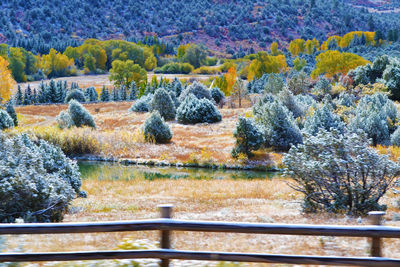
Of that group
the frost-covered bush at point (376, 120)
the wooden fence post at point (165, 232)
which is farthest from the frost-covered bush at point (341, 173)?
the frost-covered bush at point (376, 120)

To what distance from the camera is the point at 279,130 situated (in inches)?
1241

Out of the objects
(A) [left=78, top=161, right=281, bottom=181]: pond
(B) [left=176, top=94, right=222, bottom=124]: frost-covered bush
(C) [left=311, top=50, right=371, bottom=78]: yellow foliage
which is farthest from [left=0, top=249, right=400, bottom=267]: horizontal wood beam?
(C) [left=311, top=50, right=371, bottom=78]: yellow foliage

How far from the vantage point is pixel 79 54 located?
140625 mm

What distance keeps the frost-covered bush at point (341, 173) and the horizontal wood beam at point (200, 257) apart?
700 centimetres

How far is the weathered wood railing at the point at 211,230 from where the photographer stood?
15.3 ft

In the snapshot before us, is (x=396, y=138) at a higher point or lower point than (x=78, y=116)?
lower

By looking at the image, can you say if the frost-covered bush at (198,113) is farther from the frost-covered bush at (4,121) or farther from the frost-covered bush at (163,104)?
the frost-covered bush at (4,121)

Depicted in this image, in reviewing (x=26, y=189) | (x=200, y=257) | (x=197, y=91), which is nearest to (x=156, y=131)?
(x=197, y=91)

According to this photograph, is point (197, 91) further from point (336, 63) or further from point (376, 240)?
point (376, 240)

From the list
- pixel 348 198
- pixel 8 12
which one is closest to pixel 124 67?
pixel 348 198

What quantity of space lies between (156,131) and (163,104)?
11.1 meters

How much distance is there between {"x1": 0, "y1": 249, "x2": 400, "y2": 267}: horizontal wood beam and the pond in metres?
19.5

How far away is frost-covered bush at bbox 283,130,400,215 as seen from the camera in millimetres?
11570

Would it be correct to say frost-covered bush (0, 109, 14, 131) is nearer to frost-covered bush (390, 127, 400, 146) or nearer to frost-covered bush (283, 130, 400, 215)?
frost-covered bush (390, 127, 400, 146)
